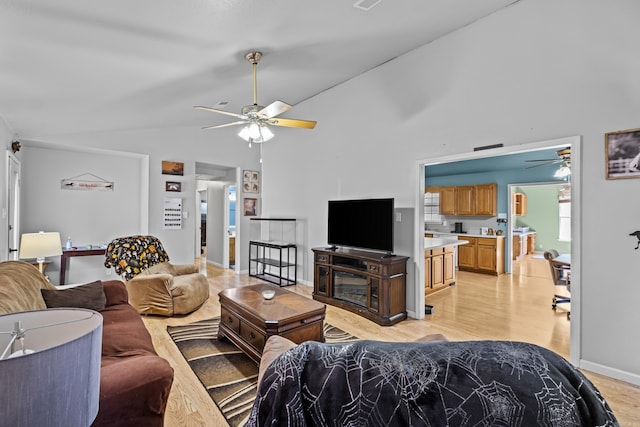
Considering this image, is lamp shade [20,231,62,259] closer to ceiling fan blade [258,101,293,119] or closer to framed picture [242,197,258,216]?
ceiling fan blade [258,101,293,119]

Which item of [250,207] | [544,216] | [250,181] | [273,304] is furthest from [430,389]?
[544,216]

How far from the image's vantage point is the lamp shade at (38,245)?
332 centimetres

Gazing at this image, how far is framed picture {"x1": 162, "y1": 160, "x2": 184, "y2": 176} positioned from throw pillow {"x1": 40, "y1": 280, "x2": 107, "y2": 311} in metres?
3.32

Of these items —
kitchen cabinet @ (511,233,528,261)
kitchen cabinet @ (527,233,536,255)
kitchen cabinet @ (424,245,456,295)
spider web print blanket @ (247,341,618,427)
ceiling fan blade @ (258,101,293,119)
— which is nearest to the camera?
spider web print blanket @ (247,341,618,427)

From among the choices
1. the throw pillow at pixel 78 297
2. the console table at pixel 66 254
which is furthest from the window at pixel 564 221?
the console table at pixel 66 254

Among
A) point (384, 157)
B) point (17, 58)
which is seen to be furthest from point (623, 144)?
point (17, 58)

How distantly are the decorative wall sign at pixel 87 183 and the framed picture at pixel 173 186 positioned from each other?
902 mm

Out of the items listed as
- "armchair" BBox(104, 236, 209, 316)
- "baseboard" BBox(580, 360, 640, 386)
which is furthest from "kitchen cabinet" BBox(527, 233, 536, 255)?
"armchair" BBox(104, 236, 209, 316)

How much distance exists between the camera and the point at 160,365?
1.63m

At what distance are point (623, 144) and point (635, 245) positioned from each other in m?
0.84

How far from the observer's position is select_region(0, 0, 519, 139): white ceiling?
205 centimetres

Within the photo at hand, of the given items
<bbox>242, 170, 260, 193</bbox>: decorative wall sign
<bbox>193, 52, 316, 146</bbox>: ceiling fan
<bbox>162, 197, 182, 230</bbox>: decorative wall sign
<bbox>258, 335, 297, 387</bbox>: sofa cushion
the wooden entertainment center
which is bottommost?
the wooden entertainment center

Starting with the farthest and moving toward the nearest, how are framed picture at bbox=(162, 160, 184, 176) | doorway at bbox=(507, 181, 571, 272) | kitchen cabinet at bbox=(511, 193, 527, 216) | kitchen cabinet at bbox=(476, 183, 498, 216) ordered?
doorway at bbox=(507, 181, 571, 272) < kitchen cabinet at bbox=(511, 193, 527, 216) < kitchen cabinet at bbox=(476, 183, 498, 216) < framed picture at bbox=(162, 160, 184, 176)

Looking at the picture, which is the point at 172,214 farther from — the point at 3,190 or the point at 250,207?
the point at 3,190
